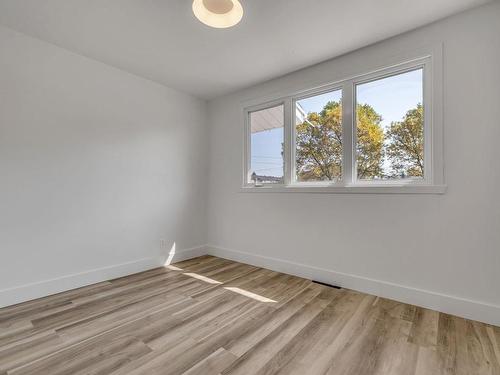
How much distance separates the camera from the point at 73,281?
8.62 feet

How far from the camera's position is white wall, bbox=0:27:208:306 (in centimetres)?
229

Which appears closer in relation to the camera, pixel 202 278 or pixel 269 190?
pixel 202 278

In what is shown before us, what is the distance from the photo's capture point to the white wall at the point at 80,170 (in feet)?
7.53

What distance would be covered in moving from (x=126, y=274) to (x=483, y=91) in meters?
4.00

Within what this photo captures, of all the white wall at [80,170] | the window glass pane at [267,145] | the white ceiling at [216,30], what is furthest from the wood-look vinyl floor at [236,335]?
the white ceiling at [216,30]

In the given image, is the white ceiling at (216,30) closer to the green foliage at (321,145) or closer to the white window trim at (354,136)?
the white window trim at (354,136)

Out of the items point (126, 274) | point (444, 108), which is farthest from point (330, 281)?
point (126, 274)

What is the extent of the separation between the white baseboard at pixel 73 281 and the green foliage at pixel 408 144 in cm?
306

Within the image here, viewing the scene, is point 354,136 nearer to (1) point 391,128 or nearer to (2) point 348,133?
(2) point 348,133

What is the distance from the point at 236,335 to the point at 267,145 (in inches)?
94.8

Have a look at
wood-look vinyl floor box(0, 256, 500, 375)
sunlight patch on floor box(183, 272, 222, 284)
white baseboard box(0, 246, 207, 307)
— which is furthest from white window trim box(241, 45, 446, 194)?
white baseboard box(0, 246, 207, 307)

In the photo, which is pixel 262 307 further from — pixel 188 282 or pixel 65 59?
pixel 65 59

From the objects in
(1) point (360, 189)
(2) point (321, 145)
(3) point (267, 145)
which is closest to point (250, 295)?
(1) point (360, 189)

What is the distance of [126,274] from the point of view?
305 centimetres
